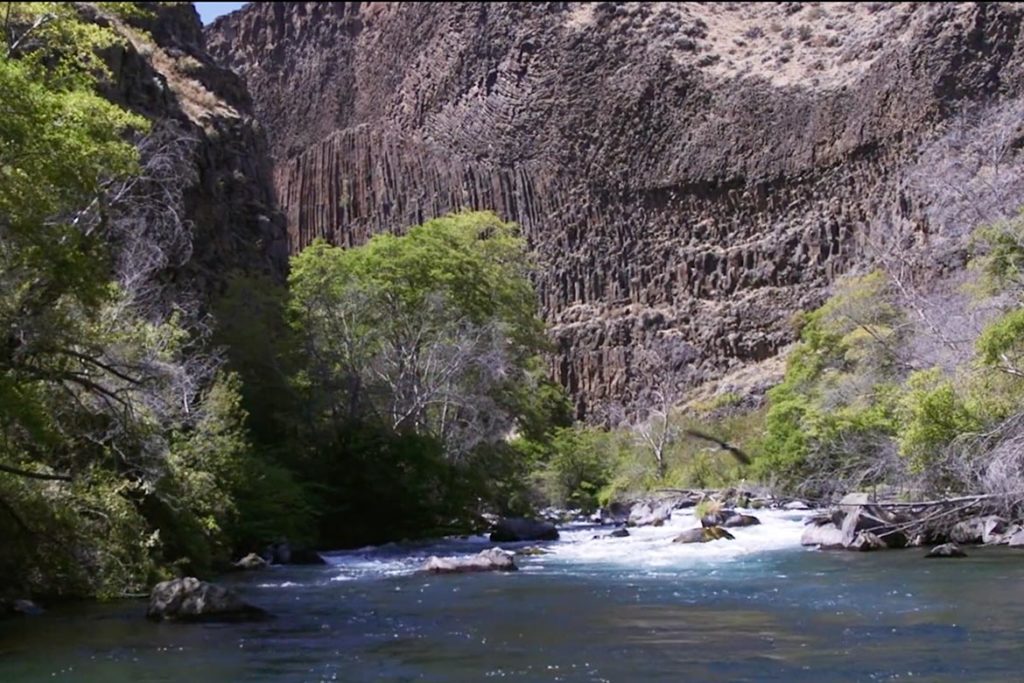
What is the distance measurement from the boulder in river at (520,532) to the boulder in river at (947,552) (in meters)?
12.1

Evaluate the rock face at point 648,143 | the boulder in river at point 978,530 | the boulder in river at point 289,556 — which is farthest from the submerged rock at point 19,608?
the rock face at point 648,143

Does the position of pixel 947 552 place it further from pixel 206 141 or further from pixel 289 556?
pixel 206 141

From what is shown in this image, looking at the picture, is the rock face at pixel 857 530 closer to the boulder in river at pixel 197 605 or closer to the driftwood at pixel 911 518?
the driftwood at pixel 911 518

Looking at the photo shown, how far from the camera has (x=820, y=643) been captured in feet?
39.8

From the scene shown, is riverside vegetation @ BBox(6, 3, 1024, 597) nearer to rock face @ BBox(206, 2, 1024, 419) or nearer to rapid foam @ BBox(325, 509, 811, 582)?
rapid foam @ BBox(325, 509, 811, 582)

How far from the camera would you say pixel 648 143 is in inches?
3410

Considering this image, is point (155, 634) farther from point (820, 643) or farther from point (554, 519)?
point (554, 519)

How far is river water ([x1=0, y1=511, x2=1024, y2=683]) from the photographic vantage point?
10.9 meters

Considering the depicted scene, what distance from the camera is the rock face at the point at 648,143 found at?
7462 cm

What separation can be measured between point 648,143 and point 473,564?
224ft

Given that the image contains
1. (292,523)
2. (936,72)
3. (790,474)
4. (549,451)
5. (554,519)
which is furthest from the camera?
(936,72)

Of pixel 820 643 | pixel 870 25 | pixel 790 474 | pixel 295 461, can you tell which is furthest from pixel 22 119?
pixel 870 25

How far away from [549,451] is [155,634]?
3535 centimetres

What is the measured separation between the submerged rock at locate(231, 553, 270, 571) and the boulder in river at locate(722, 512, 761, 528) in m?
12.6
